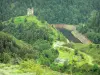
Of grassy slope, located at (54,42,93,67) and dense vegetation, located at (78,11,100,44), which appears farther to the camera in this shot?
dense vegetation, located at (78,11,100,44)

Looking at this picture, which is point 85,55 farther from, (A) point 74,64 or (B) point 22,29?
(B) point 22,29

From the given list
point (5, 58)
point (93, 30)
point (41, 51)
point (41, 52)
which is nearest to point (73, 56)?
point (41, 52)

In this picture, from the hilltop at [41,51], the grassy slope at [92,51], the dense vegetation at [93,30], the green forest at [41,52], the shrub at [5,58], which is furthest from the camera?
the dense vegetation at [93,30]

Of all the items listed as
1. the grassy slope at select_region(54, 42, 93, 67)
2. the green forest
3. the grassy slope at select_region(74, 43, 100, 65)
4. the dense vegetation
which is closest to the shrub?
the green forest

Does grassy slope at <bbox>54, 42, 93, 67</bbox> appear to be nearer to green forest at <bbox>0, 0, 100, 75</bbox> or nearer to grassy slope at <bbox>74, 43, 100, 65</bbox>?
green forest at <bbox>0, 0, 100, 75</bbox>

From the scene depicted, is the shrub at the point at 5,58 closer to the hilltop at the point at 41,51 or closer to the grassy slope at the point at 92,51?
the hilltop at the point at 41,51

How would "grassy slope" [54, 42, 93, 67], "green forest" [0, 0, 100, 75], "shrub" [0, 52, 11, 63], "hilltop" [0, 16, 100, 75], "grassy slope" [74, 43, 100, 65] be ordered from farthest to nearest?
1. "grassy slope" [74, 43, 100, 65]
2. "grassy slope" [54, 42, 93, 67]
3. "hilltop" [0, 16, 100, 75]
4. "shrub" [0, 52, 11, 63]
5. "green forest" [0, 0, 100, 75]

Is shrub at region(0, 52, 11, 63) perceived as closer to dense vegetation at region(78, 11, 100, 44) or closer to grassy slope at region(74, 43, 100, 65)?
grassy slope at region(74, 43, 100, 65)

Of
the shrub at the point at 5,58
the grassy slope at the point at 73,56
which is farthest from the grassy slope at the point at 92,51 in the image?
the shrub at the point at 5,58

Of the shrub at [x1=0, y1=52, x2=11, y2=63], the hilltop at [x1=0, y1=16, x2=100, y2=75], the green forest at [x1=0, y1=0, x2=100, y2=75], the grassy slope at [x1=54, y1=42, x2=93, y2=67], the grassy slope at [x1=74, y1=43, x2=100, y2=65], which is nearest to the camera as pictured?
the green forest at [x1=0, y1=0, x2=100, y2=75]

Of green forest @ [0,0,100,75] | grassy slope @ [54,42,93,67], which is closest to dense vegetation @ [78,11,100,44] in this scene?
green forest @ [0,0,100,75]

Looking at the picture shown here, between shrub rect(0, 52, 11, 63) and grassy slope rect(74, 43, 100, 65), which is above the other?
shrub rect(0, 52, 11, 63)
